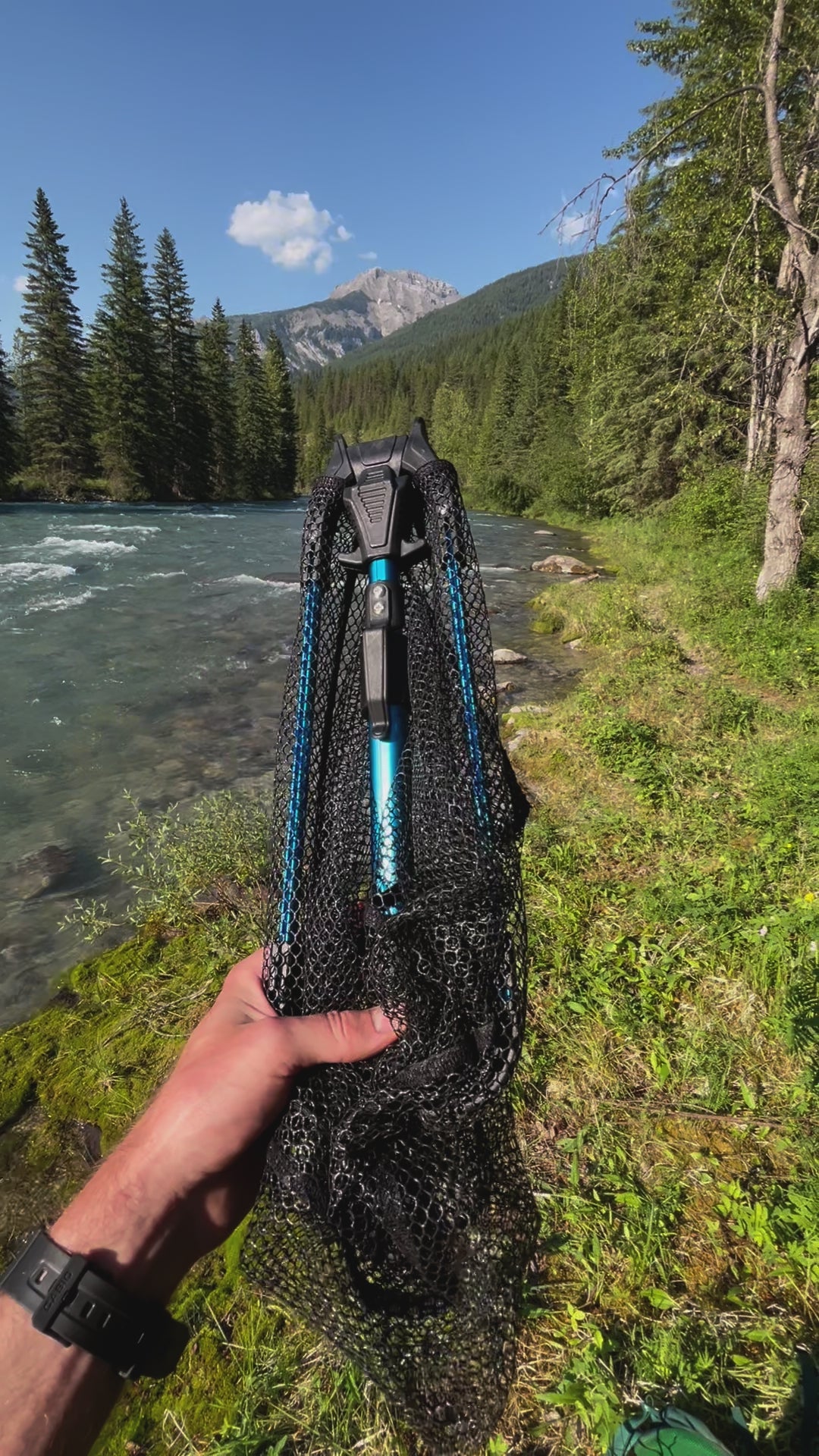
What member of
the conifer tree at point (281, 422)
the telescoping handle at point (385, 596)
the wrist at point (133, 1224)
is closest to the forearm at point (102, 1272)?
the wrist at point (133, 1224)

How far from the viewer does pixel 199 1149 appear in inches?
55.9

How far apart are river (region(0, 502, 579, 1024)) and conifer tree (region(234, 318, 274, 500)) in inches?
1326

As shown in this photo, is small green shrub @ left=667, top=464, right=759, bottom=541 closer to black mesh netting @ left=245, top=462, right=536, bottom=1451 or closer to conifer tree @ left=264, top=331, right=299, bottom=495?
black mesh netting @ left=245, top=462, right=536, bottom=1451

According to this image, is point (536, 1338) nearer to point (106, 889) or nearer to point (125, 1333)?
point (125, 1333)

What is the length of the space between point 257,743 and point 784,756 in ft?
19.5

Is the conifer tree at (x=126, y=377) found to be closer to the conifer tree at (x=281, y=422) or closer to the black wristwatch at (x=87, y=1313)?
the conifer tree at (x=281, y=422)

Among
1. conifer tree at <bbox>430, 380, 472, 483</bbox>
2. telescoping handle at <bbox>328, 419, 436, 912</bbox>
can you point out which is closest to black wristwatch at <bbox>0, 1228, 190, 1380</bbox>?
telescoping handle at <bbox>328, 419, 436, 912</bbox>

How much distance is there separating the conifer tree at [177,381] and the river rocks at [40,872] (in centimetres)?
4355

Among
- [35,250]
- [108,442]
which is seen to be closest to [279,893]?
[108,442]

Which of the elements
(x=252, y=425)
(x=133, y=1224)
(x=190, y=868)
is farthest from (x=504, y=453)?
(x=133, y=1224)

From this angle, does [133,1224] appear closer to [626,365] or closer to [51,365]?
[626,365]

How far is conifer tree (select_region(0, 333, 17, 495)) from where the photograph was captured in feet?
119

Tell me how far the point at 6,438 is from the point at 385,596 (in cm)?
4531

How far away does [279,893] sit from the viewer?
1.75 metres
